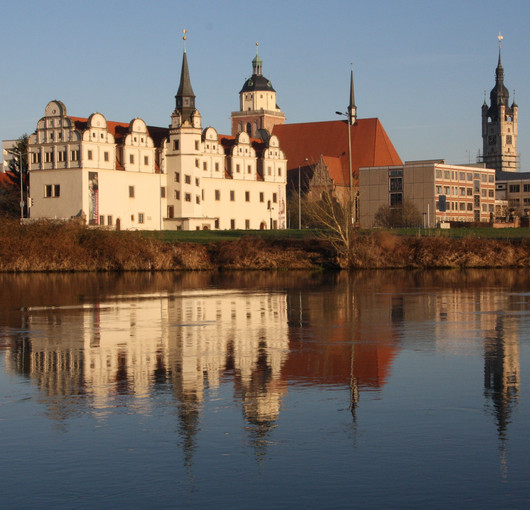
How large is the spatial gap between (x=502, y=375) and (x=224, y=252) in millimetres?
40082

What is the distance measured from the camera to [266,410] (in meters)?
12.7

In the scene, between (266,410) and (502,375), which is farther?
(502,375)

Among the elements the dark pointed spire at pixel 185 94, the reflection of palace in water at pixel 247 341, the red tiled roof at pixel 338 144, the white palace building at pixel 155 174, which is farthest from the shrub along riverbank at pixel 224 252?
the red tiled roof at pixel 338 144

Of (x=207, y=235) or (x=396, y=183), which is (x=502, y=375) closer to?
(x=207, y=235)

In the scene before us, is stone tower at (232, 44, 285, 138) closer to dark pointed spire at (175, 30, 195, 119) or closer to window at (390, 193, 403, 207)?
window at (390, 193, 403, 207)

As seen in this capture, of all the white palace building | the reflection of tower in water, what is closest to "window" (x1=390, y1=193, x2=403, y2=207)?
the white palace building

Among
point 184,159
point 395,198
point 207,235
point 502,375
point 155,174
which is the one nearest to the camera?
point 502,375

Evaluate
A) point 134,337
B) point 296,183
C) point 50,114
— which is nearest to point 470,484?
point 134,337

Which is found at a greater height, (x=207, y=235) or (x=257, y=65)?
(x=257, y=65)

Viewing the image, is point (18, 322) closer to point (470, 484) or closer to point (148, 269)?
point (470, 484)

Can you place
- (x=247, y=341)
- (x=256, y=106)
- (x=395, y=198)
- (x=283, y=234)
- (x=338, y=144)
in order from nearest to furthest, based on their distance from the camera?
(x=247, y=341) → (x=283, y=234) → (x=395, y=198) → (x=338, y=144) → (x=256, y=106)

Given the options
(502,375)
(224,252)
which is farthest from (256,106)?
(502,375)

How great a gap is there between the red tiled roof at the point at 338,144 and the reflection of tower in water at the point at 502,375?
11201 centimetres

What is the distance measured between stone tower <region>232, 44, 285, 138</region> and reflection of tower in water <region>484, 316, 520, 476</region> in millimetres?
152433
